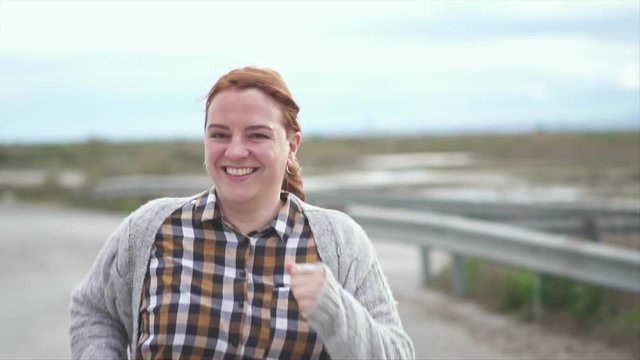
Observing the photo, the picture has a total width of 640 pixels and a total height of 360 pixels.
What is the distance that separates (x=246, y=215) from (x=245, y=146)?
235mm

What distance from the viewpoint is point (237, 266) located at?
3.29m

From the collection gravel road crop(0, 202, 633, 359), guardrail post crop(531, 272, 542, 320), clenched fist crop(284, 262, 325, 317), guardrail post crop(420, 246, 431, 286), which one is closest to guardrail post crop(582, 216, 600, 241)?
guardrail post crop(420, 246, 431, 286)

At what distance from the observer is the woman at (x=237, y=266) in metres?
3.21

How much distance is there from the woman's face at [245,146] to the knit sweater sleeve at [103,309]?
372mm

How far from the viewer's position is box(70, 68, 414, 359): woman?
10.5 ft

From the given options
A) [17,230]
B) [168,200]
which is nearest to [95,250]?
[17,230]

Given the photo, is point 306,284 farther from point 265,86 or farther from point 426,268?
point 426,268

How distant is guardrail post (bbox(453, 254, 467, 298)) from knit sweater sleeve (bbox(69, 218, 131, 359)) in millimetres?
6297

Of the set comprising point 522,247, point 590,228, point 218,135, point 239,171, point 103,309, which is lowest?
point 590,228

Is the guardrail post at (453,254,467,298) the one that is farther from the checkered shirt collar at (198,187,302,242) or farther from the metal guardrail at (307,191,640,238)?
the checkered shirt collar at (198,187,302,242)

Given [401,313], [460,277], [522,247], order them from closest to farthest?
[522,247] < [401,313] < [460,277]

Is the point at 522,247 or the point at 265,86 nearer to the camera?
the point at 265,86

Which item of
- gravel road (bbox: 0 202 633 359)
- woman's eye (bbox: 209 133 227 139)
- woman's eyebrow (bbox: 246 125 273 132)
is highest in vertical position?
woman's eyebrow (bbox: 246 125 273 132)

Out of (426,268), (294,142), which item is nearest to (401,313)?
(426,268)
